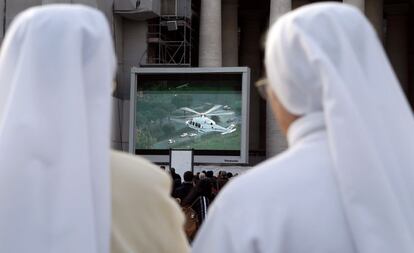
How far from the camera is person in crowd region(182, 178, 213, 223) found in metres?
9.45

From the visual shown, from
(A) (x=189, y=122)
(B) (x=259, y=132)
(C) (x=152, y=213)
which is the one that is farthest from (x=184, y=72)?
(C) (x=152, y=213)

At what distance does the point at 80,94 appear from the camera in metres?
2.74

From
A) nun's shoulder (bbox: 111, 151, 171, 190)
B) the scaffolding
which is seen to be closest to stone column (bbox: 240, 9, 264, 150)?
the scaffolding

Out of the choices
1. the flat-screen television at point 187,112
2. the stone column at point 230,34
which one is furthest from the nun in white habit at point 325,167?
the stone column at point 230,34

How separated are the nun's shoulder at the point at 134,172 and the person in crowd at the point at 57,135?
0.16 m

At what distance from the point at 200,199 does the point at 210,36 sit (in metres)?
25.3

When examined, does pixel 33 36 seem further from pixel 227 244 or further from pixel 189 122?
pixel 189 122

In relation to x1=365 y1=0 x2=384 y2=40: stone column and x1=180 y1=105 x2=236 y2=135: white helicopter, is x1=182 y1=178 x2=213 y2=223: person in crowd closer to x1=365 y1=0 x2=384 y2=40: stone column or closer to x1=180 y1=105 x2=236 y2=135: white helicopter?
x1=180 y1=105 x2=236 y2=135: white helicopter

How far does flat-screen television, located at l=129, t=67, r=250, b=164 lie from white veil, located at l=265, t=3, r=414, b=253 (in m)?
26.6

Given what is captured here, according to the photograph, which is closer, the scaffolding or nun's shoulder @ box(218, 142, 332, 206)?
nun's shoulder @ box(218, 142, 332, 206)

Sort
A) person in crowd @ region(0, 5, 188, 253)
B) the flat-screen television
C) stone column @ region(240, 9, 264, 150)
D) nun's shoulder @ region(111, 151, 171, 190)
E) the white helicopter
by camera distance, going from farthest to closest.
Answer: stone column @ region(240, 9, 264, 150)
the white helicopter
the flat-screen television
nun's shoulder @ region(111, 151, 171, 190)
person in crowd @ region(0, 5, 188, 253)

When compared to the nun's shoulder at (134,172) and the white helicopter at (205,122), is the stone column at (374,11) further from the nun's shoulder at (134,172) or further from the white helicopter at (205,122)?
the nun's shoulder at (134,172)

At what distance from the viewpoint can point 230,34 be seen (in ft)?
128

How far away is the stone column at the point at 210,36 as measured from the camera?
34094 millimetres
